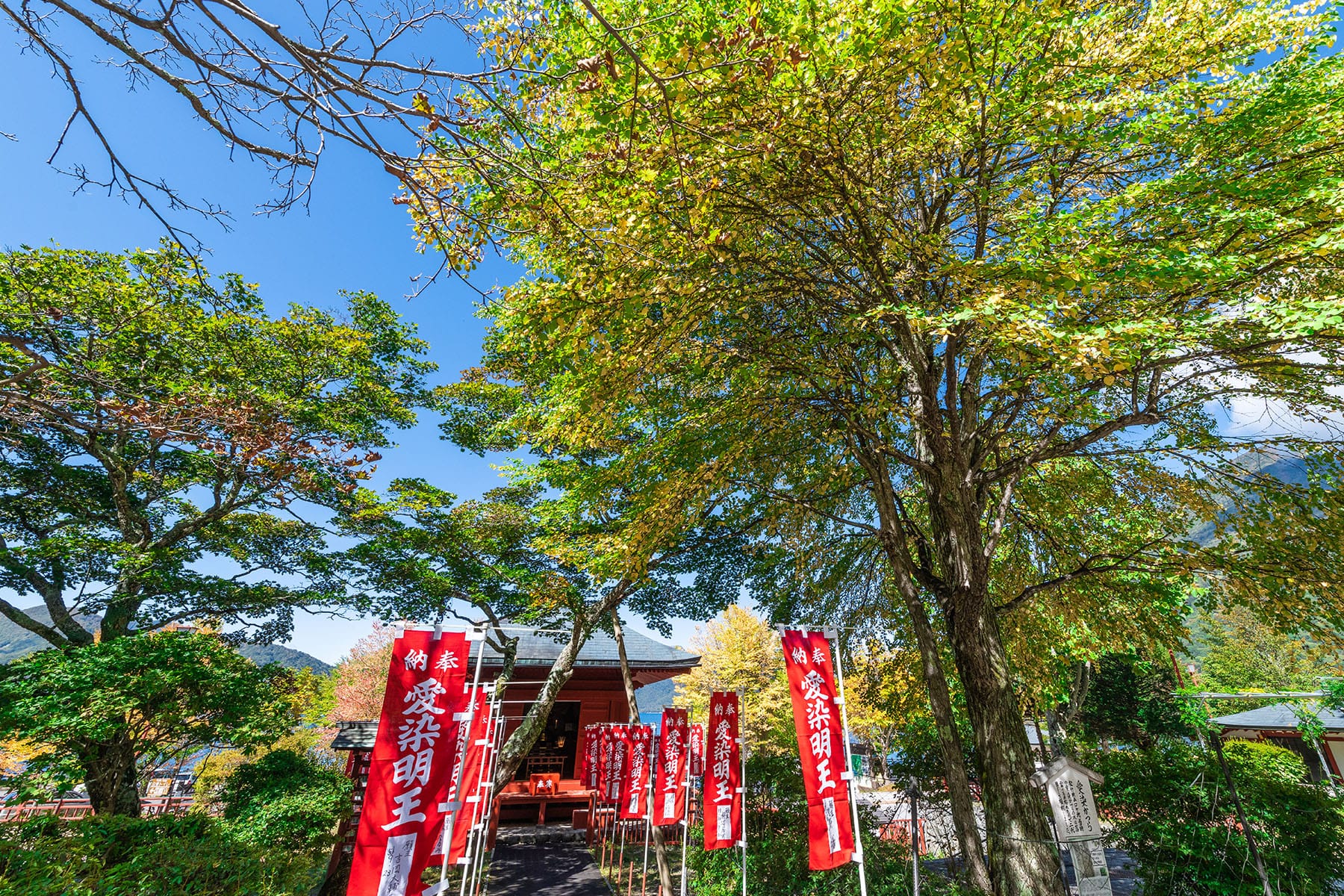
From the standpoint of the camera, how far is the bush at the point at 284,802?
8.03 m

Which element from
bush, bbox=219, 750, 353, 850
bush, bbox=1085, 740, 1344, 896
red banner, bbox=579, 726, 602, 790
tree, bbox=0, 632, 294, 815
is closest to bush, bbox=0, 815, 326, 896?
bush, bbox=219, 750, 353, 850

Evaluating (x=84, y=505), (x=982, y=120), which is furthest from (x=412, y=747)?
(x=84, y=505)

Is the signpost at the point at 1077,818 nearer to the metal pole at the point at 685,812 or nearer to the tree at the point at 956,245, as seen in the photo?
the tree at the point at 956,245

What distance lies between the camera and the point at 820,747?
568 cm

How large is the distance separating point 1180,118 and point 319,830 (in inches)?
521

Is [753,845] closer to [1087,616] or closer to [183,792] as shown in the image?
[1087,616]

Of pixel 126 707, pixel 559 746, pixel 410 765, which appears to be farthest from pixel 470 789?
pixel 559 746

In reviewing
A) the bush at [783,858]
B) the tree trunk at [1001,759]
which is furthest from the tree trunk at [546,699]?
the tree trunk at [1001,759]

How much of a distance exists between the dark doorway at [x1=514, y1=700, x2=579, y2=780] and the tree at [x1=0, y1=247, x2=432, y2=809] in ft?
28.1

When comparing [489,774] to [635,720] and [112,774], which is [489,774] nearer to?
[635,720]

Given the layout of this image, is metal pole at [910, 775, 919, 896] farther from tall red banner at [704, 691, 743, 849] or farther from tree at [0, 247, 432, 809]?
tree at [0, 247, 432, 809]

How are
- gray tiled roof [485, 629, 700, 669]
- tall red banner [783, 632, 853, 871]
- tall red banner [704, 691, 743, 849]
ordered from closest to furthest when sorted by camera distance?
tall red banner [783, 632, 853, 871] < tall red banner [704, 691, 743, 849] < gray tiled roof [485, 629, 700, 669]

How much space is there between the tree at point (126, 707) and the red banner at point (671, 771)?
6.35m

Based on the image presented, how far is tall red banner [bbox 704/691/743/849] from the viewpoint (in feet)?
29.9
